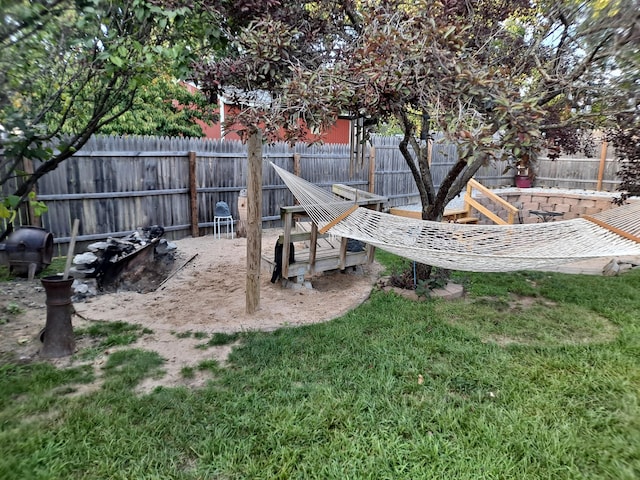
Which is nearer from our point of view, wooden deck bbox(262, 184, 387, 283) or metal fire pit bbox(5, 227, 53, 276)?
wooden deck bbox(262, 184, 387, 283)

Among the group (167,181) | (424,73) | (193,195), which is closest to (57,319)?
(424,73)

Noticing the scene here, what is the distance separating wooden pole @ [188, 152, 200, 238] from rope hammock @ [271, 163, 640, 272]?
3.18 m

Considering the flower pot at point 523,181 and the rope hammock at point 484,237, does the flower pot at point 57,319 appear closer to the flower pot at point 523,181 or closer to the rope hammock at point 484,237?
the rope hammock at point 484,237

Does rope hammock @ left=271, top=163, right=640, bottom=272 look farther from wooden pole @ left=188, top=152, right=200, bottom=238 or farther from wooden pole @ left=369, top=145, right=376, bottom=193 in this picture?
wooden pole @ left=369, top=145, right=376, bottom=193

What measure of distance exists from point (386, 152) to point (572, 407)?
743 centimetres

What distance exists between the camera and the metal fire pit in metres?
4.19

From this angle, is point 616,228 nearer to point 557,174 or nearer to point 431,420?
point 431,420

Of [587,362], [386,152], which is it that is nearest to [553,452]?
[587,362]

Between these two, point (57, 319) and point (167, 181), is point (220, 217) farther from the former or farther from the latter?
point (57, 319)

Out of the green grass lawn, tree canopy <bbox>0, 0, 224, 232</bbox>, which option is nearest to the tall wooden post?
the green grass lawn

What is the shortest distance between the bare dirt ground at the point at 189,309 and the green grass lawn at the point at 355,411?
174mm

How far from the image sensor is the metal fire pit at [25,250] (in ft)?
13.7

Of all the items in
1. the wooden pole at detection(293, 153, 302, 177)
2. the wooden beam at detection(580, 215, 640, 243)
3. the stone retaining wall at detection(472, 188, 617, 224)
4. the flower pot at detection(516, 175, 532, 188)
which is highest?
the wooden pole at detection(293, 153, 302, 177)

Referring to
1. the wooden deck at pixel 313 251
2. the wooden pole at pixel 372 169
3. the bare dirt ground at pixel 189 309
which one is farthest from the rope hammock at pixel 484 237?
the wooden pole at pixel 372 169
